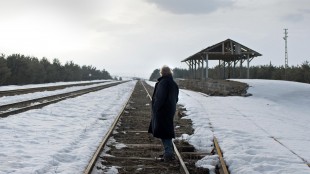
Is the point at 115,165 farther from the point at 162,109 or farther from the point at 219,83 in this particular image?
the point at 219,83

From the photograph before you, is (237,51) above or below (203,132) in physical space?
above

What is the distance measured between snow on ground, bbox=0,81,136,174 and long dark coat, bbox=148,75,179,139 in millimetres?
1454

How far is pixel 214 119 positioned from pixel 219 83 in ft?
54.4

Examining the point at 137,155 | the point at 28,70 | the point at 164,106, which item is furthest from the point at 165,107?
the point at 28,70

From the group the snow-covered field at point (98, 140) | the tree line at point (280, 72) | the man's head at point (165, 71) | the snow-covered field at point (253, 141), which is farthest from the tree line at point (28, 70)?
the man's head at point (165, 71)

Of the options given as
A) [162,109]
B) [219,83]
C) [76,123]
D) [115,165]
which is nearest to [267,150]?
[162,109]

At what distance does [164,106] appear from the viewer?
759 centimetres

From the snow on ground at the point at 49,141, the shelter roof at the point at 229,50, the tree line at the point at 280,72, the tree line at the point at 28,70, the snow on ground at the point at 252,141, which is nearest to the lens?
the snow on ground at the point at 49,141

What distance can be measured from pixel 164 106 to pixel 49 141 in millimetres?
2988

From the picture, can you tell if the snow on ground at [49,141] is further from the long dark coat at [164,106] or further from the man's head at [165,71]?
the man's head at [165,71]

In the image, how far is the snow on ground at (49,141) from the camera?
652 centimetres

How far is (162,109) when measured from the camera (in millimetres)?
7586

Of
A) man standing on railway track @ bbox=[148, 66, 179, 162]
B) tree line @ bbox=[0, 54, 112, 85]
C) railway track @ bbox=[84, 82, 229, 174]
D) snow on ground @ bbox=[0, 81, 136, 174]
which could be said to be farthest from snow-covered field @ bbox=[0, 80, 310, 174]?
tree line @ bbox=[0, 54, 112, 85]

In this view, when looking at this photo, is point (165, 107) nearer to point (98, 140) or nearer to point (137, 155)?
point (137, 155)
